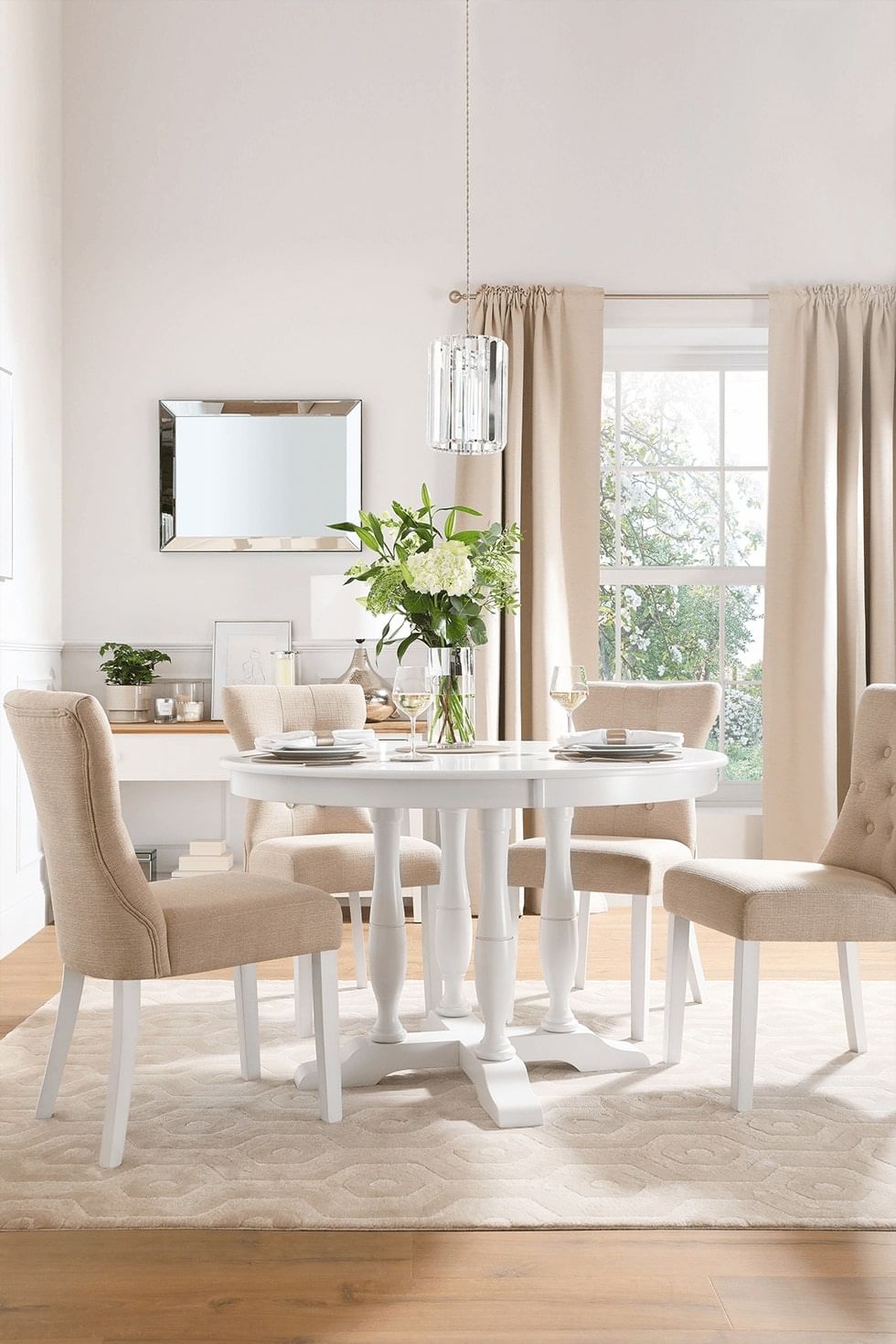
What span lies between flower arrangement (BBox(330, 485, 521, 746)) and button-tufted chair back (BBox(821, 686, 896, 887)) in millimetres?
865

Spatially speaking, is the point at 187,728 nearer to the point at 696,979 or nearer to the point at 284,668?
the point at 284,668

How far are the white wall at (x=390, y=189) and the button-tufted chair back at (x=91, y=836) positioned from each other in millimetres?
2658

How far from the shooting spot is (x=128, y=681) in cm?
→ 478

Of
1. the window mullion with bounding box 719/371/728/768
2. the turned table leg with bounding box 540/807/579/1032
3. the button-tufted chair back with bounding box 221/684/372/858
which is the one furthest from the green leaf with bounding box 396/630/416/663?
the window mullion with bounding box 719/371/728/768

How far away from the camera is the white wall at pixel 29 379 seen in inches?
167

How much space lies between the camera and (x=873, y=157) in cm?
497

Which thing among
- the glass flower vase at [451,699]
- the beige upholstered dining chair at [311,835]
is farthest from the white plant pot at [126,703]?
the glass flower vase at [451,699]

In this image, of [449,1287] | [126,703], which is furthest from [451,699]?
[126,703]

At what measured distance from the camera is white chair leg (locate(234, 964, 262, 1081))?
2.84 metres

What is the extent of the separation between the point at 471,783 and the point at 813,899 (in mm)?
808

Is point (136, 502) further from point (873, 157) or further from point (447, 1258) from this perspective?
point (447, 1258)

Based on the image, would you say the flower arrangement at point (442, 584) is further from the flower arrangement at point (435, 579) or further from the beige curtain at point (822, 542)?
the beige curtain at point (822, 542)

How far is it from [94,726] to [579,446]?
3048mm

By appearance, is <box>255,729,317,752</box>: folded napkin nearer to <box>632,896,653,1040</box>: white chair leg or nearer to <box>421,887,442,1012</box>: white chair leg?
<box>421,887,442,1012</box>: white chair leg
